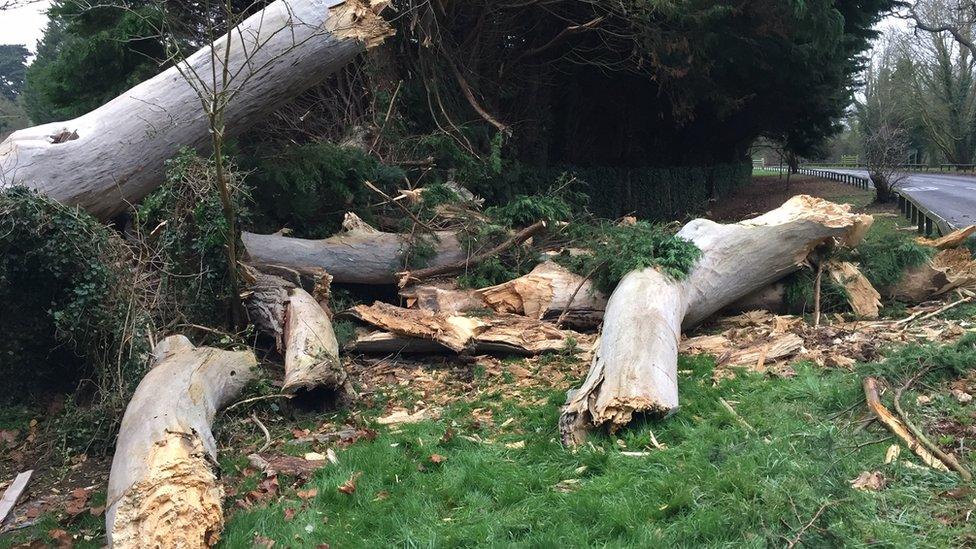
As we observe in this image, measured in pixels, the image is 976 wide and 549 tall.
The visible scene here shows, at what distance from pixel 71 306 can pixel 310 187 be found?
4.12m

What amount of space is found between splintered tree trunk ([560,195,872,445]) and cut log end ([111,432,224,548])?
2096mm

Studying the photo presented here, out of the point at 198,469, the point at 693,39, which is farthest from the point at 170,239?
the point at 693,39

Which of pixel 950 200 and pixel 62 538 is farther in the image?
pixel 950 200

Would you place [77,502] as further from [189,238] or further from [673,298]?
[673,298]

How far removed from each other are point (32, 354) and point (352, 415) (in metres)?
2.50

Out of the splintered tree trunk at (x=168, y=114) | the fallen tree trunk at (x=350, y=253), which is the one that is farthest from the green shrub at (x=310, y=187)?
the splintered tree trunk at (x=168, y=114)

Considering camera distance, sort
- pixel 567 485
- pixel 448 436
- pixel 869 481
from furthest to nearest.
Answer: pixel 448 436 < pixel 567 485 < pixel 869 481

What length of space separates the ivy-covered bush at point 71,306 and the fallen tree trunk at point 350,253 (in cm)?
248

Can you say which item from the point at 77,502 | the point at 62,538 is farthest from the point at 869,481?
the point at 77,502

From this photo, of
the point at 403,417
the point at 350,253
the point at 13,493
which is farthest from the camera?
the point at 350,253

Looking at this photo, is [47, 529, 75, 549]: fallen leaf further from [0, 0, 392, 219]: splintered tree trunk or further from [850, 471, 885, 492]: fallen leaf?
[850, 471, 885, 492]: fallen leaf

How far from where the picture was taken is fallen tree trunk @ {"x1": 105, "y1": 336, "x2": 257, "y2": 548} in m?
3.38

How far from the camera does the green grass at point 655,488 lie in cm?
316

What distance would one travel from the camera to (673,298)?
253 inches
